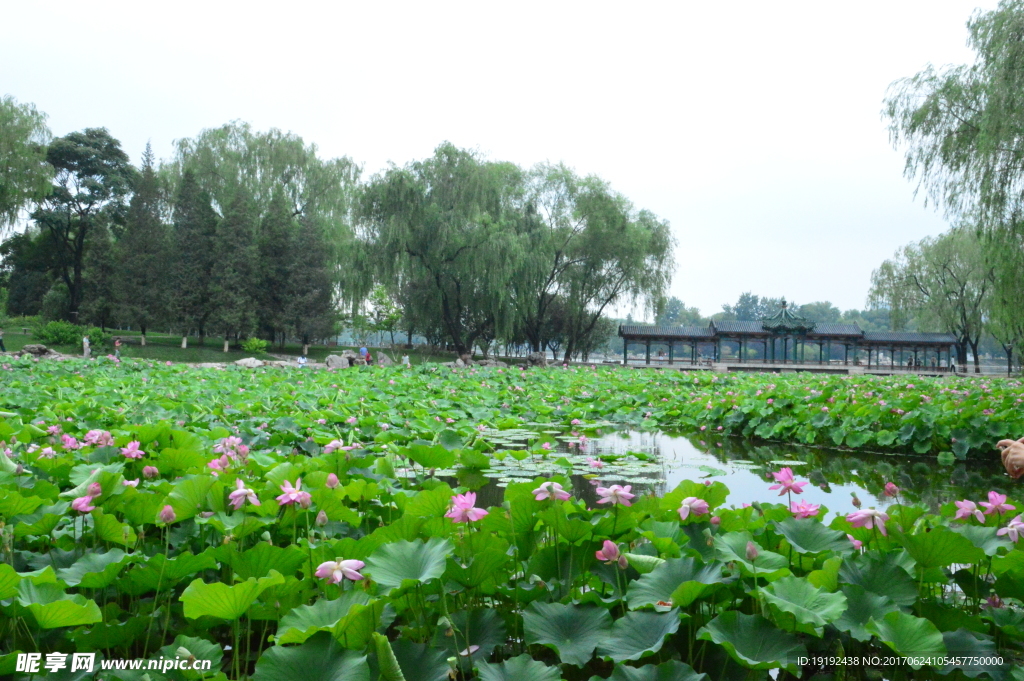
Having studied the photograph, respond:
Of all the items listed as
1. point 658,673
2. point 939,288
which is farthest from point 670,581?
point 939,288

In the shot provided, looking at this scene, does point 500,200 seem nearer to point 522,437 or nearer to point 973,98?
point 973,98

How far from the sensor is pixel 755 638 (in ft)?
3.93

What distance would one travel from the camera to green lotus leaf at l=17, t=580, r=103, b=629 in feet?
3.82

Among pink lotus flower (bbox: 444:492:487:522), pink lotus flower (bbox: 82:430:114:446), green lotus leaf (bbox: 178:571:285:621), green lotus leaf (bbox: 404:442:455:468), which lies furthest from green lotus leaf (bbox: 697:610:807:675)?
pink lotus flower (bbox: 82:430:114:446)

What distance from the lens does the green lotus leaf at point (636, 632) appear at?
118 centimetres

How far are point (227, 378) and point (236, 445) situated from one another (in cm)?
732

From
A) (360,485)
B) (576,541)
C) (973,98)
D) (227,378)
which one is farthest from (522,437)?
(973,98)

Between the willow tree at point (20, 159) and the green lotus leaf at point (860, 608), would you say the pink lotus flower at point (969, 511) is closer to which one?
the green lotus leaf at point (860, 608)

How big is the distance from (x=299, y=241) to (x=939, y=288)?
25613mm

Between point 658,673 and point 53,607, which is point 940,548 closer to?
point 658,673

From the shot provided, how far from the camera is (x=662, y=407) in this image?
26.7 ft

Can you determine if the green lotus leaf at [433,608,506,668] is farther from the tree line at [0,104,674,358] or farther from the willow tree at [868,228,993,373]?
the willow tree at [868,228,993,373]

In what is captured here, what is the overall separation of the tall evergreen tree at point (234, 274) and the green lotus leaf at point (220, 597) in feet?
85.1

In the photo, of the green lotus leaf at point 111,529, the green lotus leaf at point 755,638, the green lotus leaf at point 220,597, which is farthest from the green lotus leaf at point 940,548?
the green lotus leaf at point 111,529
